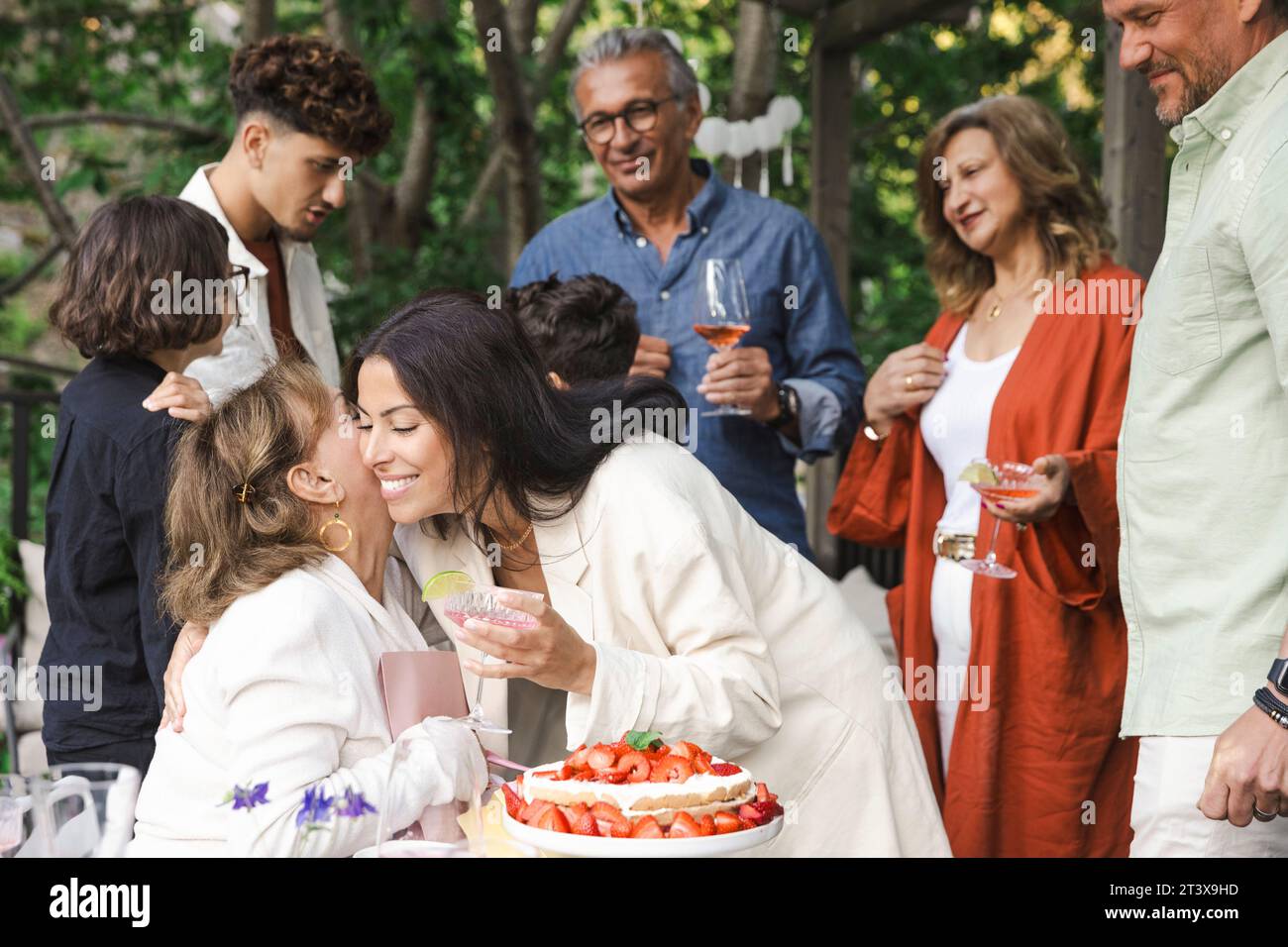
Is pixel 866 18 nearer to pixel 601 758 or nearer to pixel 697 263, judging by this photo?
pixel 697 263

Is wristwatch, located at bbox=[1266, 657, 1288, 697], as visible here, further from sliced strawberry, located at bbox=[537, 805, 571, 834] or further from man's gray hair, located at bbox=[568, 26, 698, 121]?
man's gray hair, located at bbox=[568, 26, 698, 121]

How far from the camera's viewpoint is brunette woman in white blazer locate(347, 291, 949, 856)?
226cm

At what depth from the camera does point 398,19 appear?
6.27 m

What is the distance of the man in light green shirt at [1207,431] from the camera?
6.65 ft

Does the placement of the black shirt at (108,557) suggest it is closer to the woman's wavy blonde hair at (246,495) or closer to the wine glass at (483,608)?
the woman's wavy blonde hair at (246,495)

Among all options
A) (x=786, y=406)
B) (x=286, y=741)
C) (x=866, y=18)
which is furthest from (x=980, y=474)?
(x=866, y=18)

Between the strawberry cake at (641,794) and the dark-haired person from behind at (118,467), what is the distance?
1.01 m

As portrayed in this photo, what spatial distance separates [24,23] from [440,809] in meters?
6.77

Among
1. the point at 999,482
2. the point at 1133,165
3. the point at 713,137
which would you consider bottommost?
the point at 999,482

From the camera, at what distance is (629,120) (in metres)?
3.72

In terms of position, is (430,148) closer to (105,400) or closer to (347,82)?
(347,82)

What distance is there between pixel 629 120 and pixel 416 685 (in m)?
1.99

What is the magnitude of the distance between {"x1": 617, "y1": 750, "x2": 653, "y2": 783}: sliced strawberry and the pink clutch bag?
0.44 metres

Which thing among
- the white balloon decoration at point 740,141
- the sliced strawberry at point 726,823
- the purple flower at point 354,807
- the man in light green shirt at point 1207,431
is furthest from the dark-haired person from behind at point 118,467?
the white balloon decoration at point 740,141
